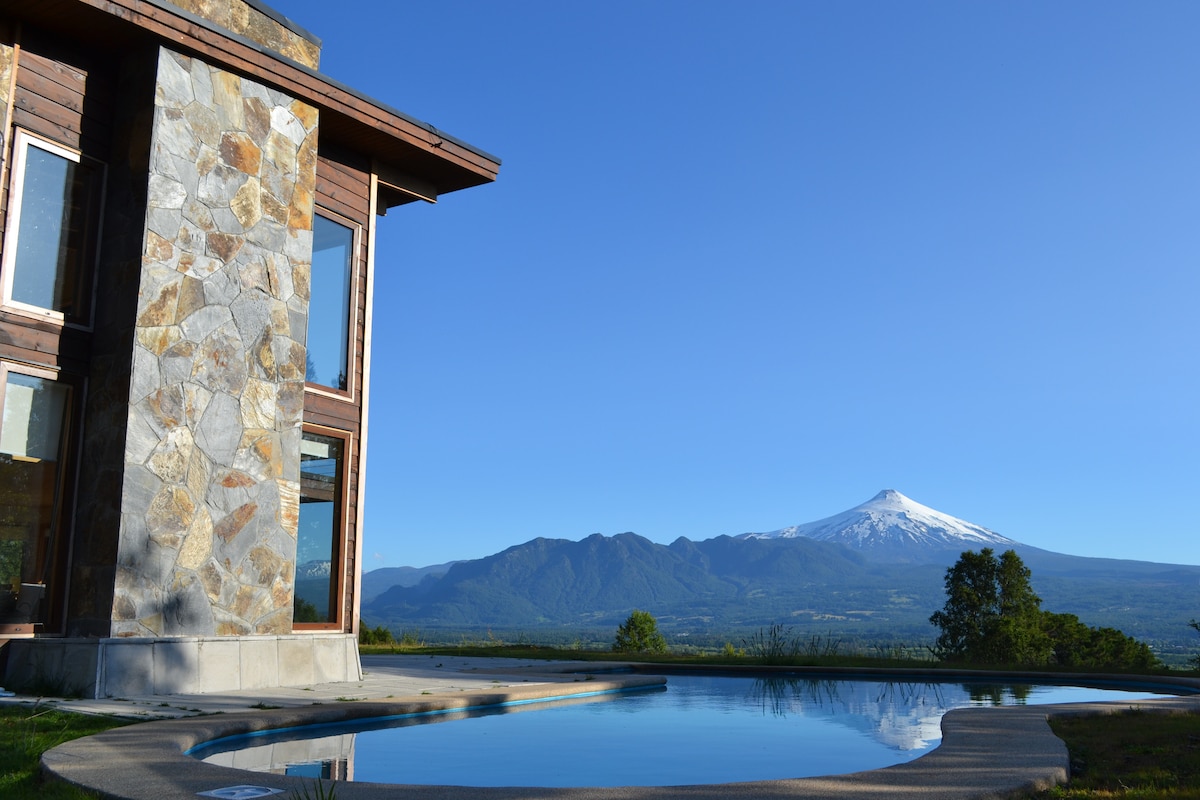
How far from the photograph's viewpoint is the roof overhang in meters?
8.56

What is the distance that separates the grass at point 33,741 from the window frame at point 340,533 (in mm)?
3842

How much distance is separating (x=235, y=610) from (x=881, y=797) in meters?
6.44

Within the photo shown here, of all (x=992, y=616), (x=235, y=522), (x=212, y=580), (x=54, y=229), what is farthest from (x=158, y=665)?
(x=992, y=616)

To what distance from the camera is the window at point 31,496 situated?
821 cm

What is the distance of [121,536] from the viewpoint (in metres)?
8.12

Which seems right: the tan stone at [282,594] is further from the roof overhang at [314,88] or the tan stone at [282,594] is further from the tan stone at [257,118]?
the roof overhang at [314,88]

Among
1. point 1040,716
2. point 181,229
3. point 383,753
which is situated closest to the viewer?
point 383,753

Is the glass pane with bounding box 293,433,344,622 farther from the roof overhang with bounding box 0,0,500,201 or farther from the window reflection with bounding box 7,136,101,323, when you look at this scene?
the roof overhang with bounding box 0,0,500,201

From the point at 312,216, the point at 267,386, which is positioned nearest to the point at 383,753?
the point at 267,386

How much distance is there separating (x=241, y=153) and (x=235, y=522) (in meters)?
3.41

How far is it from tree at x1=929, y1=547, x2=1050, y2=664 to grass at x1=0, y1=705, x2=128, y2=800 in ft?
98.0

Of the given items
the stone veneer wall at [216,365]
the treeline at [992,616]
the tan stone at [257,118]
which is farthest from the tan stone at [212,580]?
the treeline at [992,616]

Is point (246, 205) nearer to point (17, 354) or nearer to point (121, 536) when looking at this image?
point (17, 354)

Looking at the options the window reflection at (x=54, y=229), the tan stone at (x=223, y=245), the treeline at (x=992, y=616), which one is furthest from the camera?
the treeline at (x=992, y=616)
